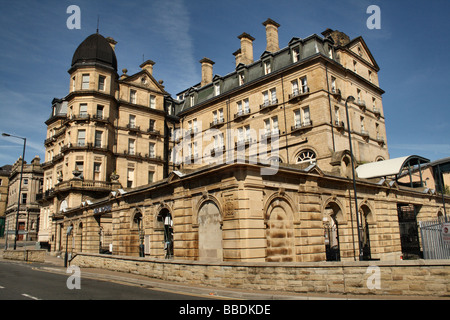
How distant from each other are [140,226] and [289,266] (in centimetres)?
1478

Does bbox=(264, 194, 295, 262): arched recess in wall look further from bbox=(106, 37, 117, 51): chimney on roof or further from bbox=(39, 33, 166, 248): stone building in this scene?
bbox=(106, 37, 117, 51): chimney on roof

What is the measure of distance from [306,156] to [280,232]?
18076mm

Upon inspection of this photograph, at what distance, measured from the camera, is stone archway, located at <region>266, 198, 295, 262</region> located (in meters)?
17.9

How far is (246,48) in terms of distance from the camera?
4450 cm

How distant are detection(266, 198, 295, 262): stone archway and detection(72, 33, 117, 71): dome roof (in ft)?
124

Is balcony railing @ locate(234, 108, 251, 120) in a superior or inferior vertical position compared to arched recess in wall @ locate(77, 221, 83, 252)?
superior

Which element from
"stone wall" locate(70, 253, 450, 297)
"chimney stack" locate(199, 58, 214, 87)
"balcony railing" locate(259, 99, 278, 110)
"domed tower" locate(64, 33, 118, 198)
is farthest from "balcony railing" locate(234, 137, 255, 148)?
"stone wall" locate(70, 253, 450, 297)

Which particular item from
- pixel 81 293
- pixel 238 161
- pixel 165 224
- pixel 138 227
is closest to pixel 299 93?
pixel 165 224

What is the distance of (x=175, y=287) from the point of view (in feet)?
49.9

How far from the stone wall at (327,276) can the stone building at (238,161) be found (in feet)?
5.36

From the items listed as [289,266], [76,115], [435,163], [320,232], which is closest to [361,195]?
[320,232]

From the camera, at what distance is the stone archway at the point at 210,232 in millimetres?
17844
